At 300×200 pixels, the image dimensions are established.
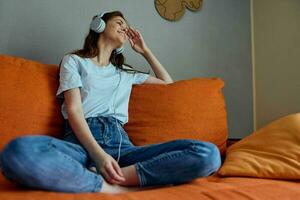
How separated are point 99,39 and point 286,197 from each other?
95 centimetres

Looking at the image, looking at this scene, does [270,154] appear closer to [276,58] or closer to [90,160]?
[90,160]

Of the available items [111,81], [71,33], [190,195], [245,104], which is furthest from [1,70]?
[245,104]

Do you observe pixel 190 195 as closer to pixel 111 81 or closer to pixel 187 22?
pixel 111 81

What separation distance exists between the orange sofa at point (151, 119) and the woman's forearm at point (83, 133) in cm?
13

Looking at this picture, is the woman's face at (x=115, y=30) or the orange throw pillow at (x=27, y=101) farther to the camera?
the woman's face at (x=115, y=30)

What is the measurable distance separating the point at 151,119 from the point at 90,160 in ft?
1.18

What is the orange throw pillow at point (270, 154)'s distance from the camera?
3.73 ft

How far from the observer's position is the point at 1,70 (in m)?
1.21

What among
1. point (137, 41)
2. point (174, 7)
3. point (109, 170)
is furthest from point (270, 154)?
point (174, 7)

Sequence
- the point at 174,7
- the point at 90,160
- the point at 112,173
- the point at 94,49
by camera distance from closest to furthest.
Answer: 1. the point at 112,173
2. the point at 90,160
3. the point at 94,49
4. the point at 174,7

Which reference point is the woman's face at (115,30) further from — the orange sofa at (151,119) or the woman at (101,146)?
the orange sofa at (151,119)

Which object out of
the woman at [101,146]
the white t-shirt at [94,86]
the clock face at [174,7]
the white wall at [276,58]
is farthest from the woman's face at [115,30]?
the white wall at [276,58]

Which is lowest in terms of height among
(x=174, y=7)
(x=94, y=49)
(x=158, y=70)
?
(x=158, y=70)

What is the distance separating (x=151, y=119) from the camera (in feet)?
4.55
